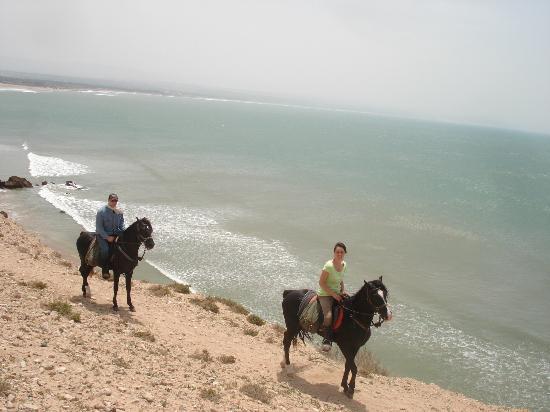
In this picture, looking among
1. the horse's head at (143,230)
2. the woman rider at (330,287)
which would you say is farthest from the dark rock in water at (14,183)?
the woman rider at (330,287)

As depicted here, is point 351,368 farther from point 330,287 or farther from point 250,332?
point 250,332

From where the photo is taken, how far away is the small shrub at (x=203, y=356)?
11727mm

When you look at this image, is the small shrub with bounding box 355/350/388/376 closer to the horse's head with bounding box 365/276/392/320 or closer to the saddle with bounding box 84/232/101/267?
the horse's head with bounding box 365/276/392/320

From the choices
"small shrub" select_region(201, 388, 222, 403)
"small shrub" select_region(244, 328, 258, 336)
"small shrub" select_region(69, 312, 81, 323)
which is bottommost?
"small shrub" select_region(244, 328, 258, 336)

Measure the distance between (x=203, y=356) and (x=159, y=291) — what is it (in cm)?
705

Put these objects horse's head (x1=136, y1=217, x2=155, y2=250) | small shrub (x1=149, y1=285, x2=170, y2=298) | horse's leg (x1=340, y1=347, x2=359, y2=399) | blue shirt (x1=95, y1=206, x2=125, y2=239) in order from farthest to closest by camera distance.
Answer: small shrub (x1=149, y1=285, x2=170, y2=298), blue shirt (x1=95, y1=206, x2=125, y2=239), horse's head (x1=136, y1=217, x2=155, y2=250), horse's leg (x1=340, y1=347, x2=359, y2=399)

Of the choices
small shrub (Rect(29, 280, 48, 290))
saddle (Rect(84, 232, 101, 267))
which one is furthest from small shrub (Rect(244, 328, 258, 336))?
small shrub (Rect(29, 280, 48, 290))

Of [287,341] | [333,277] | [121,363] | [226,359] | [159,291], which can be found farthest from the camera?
[159,291]

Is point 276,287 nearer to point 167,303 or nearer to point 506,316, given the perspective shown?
point 167,303

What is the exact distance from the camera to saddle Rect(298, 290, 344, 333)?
1098cm

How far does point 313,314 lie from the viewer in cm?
1114

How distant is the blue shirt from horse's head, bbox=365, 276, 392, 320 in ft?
24.4

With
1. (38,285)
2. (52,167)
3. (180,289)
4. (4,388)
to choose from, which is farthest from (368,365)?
(52,167)

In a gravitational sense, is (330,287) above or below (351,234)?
above
